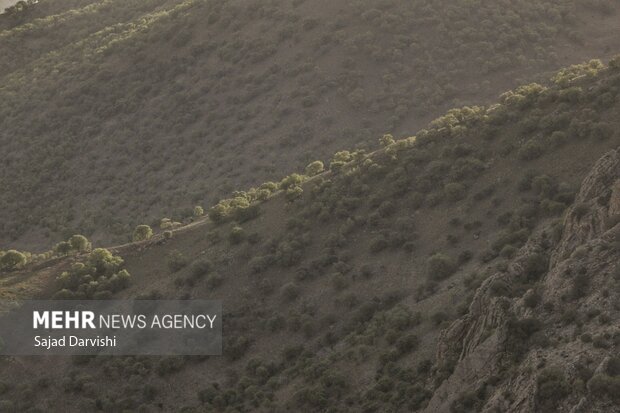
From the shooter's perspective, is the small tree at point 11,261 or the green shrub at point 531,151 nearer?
the green shrub at point 531,151

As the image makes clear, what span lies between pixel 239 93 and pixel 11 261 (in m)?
31.5

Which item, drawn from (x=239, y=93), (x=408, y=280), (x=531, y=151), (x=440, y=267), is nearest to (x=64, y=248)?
(x=408, y=280)

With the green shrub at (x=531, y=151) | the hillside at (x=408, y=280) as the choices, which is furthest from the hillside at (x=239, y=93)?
the green shrub at (x=531, y=151)

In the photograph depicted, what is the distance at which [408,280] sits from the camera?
40344 mm

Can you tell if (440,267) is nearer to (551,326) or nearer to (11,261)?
(551,326)

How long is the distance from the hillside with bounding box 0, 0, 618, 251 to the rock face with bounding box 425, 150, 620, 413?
114 feet

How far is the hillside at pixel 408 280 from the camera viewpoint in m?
27.1

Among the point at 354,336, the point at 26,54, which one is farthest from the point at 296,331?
the point at 26,54

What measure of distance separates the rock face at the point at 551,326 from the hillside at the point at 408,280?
0.06m

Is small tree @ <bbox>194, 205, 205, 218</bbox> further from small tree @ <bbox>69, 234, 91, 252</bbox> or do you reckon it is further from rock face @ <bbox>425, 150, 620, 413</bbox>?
rock face @ <bbox>425, 150, 620, 413</bbox>

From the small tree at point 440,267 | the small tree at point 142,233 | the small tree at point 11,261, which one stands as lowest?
the small tree at point 142,233

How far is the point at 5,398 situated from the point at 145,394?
5.86m

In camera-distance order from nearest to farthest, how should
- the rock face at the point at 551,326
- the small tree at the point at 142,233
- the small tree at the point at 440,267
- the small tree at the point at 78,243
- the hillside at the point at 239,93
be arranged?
the rock face at the point at 551,326 → the small tree at the point at 440,267 → the small tree at the point at 78,243 → the small tree at the point at 142,233 → the hillside at the point at 239,93

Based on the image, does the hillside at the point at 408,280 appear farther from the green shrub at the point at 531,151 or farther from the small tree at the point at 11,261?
the small tree at the point at 11,261
